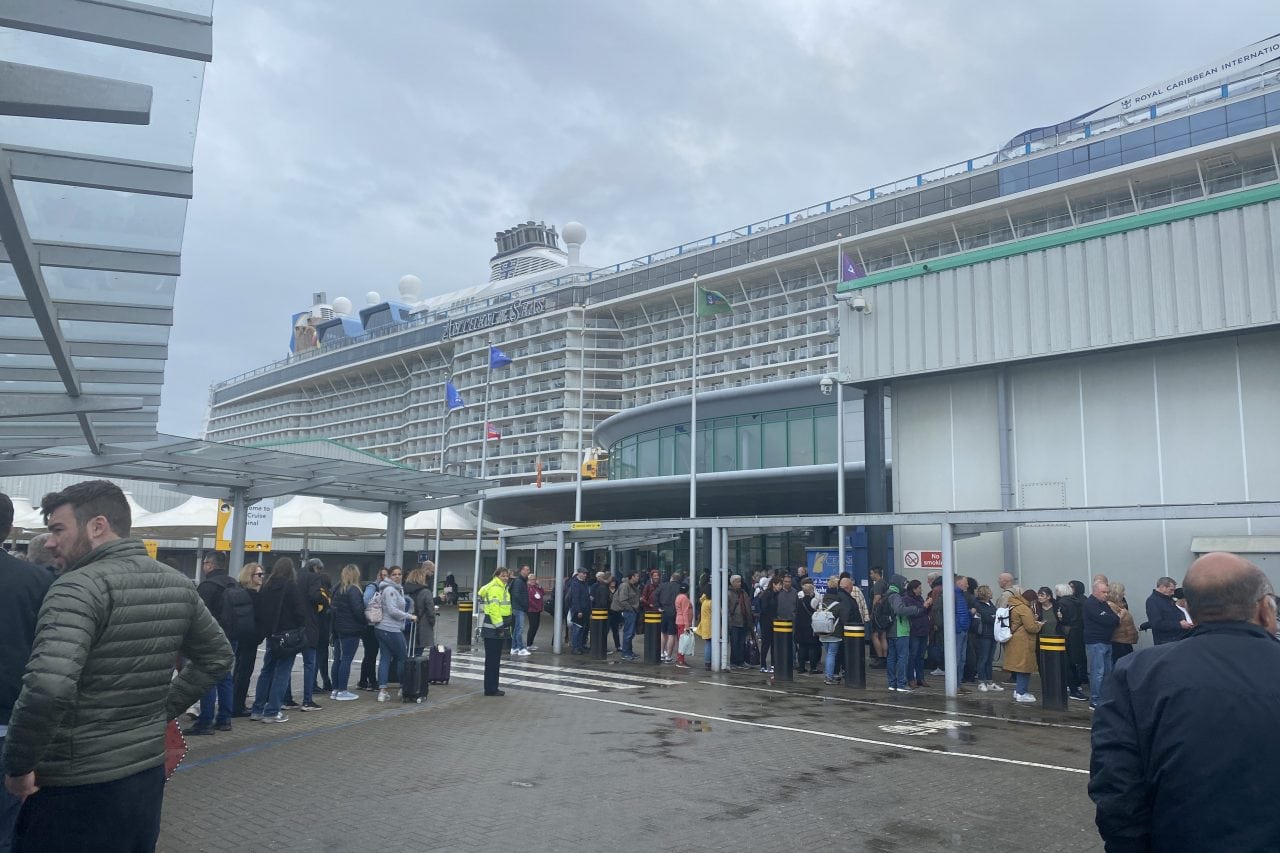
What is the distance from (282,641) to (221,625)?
0.76 metres

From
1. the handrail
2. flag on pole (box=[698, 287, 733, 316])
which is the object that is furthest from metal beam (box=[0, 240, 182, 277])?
the handrail

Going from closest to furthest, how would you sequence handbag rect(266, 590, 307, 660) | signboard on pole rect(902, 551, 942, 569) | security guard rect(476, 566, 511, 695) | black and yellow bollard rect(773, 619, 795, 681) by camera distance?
handbag rect(266, 590, 307, 660) → security guard rect(476, 566, 511, 695) → black and yellow bollard rect(773, 619, 795, 681) → signboard on pole rect(902, 551, 942, 569)

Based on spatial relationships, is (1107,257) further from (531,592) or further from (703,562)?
(703,562)

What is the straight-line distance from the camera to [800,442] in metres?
29.1

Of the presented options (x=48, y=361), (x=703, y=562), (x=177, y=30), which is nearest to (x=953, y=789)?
(x=177, y=30)

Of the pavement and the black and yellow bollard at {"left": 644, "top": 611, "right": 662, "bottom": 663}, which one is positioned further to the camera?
the black and yellow bollard at {"left": 644, "top": 611, "right": 662, "bottom": 663}

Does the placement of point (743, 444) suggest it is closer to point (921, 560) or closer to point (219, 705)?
point (921, 560)

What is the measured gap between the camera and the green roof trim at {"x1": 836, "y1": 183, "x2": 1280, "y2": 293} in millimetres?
15664

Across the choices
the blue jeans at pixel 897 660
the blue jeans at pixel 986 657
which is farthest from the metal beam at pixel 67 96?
the blue jeans at pixel 986 657

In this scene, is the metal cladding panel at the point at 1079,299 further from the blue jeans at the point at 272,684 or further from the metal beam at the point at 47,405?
the metal beam at the point at 47,405

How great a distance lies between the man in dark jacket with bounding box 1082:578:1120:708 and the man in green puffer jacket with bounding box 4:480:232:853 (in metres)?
11.4

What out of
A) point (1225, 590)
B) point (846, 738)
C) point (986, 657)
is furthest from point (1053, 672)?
point (1225, 590)

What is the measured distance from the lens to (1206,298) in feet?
51.8

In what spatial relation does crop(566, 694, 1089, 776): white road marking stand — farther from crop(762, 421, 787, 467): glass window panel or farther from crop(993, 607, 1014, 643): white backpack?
crop(762, 421, 787, 467): glass window panel
